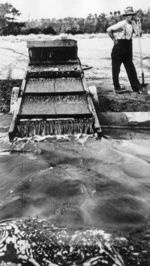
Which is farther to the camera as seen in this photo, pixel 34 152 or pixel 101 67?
pixel 101 67

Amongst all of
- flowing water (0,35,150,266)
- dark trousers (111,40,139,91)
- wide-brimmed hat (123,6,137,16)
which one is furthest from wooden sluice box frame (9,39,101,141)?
wide-brimmed hat (123,6,137,16)

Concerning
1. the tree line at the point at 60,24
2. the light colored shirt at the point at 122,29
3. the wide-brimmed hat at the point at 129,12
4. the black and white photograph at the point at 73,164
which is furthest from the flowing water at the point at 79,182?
the tree line at the point at 60,24

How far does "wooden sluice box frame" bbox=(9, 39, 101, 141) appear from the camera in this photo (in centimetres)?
634

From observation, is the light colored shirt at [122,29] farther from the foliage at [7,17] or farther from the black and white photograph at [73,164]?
the foliage at [7,17]

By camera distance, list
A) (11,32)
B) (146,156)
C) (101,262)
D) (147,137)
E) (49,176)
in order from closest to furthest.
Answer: (101,262)
(49,176)
(146,156)
(147,137)
(11,32)

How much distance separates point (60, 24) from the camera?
1051 inches

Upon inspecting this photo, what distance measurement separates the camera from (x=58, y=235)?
3.50m

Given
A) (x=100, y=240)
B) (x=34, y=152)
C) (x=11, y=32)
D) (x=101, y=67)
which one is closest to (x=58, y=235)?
(x=100, y=240)

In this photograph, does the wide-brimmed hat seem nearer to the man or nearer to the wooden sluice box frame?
the man

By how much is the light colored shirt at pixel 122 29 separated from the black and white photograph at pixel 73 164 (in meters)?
0.03

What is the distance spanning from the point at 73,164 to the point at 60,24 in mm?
23317

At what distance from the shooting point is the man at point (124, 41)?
881 cm

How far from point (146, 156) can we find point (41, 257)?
9.60 ft

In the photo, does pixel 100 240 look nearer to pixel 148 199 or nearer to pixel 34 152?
pixel 148 199
